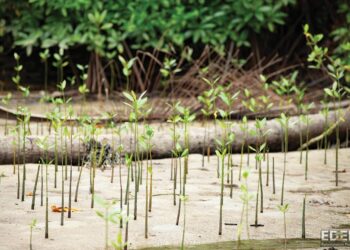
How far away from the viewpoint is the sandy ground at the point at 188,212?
3.35 metres

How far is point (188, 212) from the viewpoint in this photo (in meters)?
3.85

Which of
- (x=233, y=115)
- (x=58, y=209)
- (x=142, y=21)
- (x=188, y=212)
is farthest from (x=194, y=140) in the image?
(x=142, y=21)

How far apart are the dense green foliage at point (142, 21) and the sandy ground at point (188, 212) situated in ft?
12.1

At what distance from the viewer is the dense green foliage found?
854 cm

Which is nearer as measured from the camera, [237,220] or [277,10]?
[237,220]

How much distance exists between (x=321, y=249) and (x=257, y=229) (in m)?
0.43

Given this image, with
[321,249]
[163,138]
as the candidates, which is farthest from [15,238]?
[163,138]

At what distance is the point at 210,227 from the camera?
3568 millimetres

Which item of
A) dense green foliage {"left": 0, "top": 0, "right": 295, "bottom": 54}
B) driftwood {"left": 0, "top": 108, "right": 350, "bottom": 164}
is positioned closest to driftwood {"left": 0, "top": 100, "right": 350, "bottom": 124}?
driftwood {"left": 0, "top": 108, "right": 350, "bottom": 164}

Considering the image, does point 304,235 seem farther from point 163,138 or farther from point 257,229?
point 163,138

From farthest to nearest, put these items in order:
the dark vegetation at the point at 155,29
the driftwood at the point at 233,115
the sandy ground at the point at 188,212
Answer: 1. the dark vegetation at the point at 155,29
2. the driftwood at the point at 233,115
3. the sandy ground at the point at 188,212

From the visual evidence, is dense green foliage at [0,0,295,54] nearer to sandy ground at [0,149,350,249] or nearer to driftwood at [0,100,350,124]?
driftwood at [0,100,350,124]

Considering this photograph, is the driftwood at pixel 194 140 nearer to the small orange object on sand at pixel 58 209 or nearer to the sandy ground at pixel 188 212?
the sandy ground at pixel 188 212

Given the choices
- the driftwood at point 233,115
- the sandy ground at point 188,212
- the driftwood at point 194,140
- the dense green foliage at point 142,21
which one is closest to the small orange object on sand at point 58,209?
the sandy ground at point 188,212
